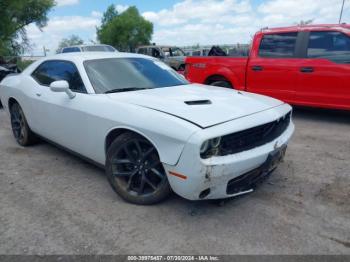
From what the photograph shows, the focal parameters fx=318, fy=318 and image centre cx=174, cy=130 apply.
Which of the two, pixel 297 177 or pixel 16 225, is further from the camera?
pixel 297 177

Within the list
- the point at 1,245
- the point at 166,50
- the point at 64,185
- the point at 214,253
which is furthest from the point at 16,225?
the point at 166,50

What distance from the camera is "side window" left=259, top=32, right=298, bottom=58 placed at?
20.3 ft

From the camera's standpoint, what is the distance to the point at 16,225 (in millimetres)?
2832

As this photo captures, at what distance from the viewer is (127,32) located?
2623 inches

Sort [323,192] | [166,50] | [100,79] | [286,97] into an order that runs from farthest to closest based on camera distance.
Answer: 1. [166,50]
2. [286,97]
3. [100,79]
4. [323,192]

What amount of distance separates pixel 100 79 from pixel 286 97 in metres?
4.09

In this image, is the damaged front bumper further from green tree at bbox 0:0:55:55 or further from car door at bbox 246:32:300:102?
green tree at bbox 0:0:55:55

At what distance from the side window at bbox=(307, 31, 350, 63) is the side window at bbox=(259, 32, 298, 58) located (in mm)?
334

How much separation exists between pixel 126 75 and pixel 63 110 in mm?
834

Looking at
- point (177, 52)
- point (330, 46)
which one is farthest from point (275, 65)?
point (177, 52)

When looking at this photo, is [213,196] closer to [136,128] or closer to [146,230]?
[146,230]

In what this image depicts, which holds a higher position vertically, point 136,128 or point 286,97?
point 136,128

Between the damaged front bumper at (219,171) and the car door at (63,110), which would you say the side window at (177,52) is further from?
the damaged front bumper at (219,171)

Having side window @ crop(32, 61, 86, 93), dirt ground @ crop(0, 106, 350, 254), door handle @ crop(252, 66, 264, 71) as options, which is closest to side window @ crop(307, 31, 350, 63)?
door handle @ crop(252, 66, 264, 71)
